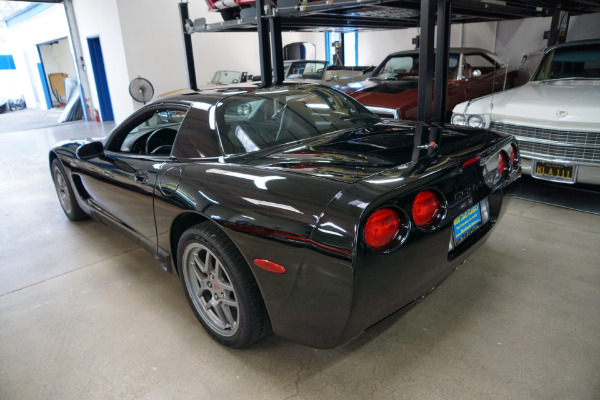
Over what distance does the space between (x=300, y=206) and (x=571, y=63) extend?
14.5ft

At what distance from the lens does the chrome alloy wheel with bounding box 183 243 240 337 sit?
Answer: 74.4 inches

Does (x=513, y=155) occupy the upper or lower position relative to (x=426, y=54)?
lower

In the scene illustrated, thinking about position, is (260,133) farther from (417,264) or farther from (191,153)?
(417,264)

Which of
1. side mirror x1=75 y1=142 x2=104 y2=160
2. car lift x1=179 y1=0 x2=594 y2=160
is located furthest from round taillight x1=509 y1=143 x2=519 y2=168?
side mirror x1=75 y1=142 x2=104 y2=160

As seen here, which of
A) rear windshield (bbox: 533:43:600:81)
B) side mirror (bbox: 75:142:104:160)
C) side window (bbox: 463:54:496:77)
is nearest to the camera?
side mirror (bbox: 75:142:104:160)

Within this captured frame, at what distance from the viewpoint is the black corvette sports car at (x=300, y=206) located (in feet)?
4.73

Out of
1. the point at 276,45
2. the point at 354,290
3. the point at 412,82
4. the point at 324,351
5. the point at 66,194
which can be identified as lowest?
the point at 324,351

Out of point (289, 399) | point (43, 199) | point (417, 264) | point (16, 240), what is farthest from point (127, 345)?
point (43, 199)

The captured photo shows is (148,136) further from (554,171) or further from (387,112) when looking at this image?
(554,171)

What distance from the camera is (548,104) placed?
11.7ft

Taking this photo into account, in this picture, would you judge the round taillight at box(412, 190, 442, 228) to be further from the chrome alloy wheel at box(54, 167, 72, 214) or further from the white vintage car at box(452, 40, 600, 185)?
the chrome alloy wheel at box(54, 167, 72, 214)

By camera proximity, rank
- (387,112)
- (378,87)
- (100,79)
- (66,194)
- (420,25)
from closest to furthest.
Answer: (420,25), (66,194), (387,112), (378,87), (100,79)

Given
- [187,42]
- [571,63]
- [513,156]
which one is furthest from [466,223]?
[187,42]

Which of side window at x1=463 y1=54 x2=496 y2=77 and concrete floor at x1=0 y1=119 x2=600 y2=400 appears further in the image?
side window at x1=463 y1=54 x2=496 y2=77
